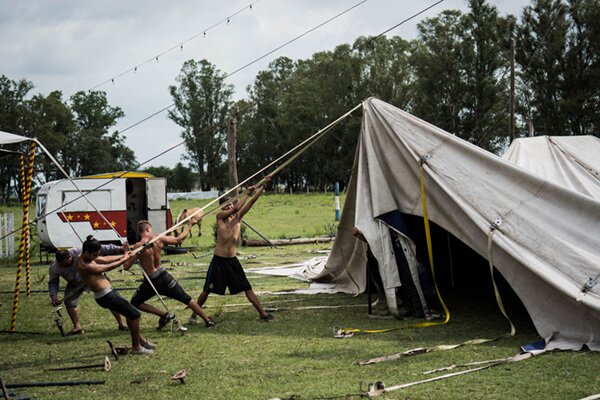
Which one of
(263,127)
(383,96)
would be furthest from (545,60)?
(263,127)

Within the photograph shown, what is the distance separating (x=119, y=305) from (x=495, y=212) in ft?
15.7

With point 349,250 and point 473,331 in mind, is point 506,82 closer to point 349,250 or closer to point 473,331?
point 349,250

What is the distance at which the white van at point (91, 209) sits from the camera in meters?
20.7

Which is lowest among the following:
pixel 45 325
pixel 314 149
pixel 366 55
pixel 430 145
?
pixel 45 325

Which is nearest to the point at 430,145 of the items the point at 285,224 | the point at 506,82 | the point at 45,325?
the point at 45,325

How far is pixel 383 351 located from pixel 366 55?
52046 millimetres

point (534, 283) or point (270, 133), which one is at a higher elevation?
point (270, 133)

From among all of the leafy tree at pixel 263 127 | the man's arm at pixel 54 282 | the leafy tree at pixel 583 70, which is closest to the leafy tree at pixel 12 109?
the leafy tree at pixel 263 127

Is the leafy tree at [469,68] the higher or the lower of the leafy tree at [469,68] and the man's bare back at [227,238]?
the higher

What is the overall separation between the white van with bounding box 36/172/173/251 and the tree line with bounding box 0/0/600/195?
674 centimetres

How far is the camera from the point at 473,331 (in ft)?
28.3

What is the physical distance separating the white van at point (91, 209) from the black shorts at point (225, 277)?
1085cm

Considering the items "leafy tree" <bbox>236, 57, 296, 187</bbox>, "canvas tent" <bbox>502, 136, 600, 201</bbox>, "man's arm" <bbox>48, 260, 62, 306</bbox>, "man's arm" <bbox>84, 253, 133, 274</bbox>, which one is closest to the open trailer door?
"man's arm" <bbox>48, 260, 62, 306</bbox>

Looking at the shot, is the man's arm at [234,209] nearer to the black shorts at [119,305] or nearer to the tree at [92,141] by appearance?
the black shorts at [119,305]
